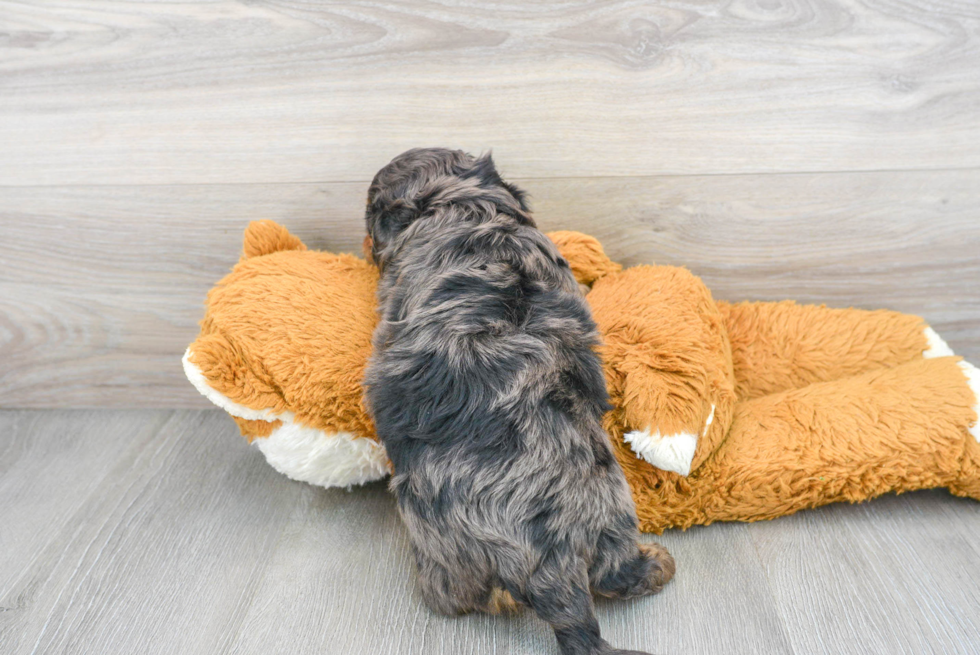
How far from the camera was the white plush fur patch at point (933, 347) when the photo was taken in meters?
1.55

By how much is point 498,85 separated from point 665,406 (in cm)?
79

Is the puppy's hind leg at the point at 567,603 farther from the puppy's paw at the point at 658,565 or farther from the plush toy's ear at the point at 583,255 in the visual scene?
the plush toy's ear at the point at 583,255

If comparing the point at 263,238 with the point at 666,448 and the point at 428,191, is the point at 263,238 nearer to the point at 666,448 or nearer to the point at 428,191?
the point at 428,191

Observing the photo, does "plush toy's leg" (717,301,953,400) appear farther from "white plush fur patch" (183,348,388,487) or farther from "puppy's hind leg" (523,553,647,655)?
"white plush fur patch" (183,348,388,487)

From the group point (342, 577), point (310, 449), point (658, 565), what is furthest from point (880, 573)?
point (310, 449)

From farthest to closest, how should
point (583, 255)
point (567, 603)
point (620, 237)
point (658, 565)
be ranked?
1. point (620, 237)
2. point (583, 255)
3. point (658, 565)
4. point (567, 603)

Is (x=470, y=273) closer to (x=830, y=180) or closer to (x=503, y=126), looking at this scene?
(x=503, y=126)

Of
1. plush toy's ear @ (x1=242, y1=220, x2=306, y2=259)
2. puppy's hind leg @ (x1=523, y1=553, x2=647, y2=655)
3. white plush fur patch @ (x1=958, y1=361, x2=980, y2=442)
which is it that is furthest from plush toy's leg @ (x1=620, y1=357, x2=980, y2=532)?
plush toy's ear @ (x1=242, y1=220, x2=306, y2=259)

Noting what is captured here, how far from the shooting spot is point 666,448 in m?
1.28

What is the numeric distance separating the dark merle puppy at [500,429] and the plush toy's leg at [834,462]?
0.50 ft

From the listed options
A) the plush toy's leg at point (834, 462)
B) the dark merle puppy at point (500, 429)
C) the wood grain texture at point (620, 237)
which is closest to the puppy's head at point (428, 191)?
the dark merle puppy at point (500, 429)

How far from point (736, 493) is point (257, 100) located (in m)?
1.33

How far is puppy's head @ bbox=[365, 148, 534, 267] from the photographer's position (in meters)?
1.28

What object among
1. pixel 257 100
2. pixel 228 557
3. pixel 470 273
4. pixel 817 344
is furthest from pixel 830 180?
pixel 228 557
